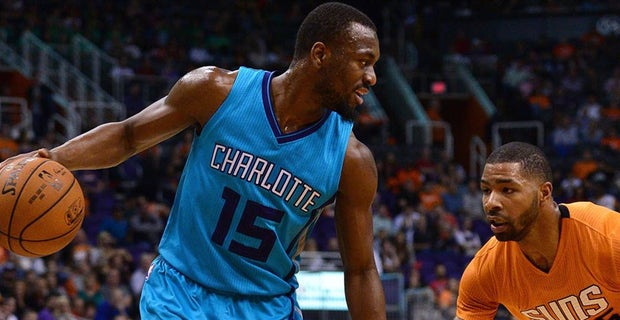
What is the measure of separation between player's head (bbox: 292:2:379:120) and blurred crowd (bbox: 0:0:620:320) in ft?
21.5

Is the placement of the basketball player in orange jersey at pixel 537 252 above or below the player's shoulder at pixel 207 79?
below

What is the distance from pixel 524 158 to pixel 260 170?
142 cm

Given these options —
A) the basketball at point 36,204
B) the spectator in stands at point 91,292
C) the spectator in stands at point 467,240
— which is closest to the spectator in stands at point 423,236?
the spectator in stands at point 467,240

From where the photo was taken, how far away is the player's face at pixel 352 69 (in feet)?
13.4

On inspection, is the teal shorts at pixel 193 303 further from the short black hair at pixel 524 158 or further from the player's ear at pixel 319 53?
the short black hair at pixel 524 158

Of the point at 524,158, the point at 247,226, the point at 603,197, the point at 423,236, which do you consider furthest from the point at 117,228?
the point at 247,226

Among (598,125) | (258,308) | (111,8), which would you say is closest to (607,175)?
(598,125)

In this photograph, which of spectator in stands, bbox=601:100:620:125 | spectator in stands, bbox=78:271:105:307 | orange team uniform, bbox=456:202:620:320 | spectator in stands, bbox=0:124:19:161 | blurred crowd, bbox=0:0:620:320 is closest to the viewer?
orange team uniform, bbox=456:202:620:320

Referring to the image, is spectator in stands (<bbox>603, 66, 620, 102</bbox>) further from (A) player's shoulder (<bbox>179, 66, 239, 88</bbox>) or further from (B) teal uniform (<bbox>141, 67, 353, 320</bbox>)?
(A) player's shoulder (<bbox>179, 66, 239, 88</bbox>)

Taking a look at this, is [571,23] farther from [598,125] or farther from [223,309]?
[223,309]

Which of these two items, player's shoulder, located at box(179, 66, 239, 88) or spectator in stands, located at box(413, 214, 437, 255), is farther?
spectator in stands, located at box(413, 214, 437, 255)

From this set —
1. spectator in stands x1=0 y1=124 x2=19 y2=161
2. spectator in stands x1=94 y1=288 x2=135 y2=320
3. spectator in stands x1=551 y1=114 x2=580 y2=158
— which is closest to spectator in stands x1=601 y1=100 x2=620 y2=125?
spectator in stands x1=551 y1=114 x2=580 y2=158

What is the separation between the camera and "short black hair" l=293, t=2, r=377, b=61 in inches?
162

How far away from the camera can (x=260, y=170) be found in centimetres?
408
